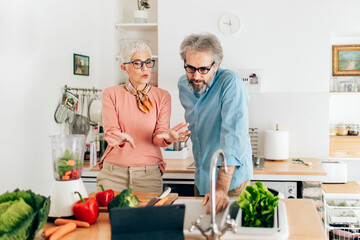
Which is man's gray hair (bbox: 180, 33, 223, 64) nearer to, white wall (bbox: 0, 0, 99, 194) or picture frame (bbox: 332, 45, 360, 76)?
white wall (bbox: 0, 0, 99, 194)

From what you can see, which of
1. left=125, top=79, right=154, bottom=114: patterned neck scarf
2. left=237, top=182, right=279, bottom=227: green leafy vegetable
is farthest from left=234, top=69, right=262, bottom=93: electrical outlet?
left=237, top=182, right=279, bottom=227: green leafy vegetable

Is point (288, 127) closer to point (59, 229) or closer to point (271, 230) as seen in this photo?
point (271, 230)

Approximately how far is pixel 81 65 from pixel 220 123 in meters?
1.70

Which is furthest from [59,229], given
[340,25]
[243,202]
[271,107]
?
[340,25]

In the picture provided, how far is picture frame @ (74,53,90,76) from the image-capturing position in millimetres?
3090

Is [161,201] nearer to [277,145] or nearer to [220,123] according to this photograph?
[220,123]

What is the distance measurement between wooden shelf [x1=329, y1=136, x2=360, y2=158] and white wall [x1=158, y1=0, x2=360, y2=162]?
285mm

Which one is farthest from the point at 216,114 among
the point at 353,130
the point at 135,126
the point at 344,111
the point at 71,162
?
the point at 344,111

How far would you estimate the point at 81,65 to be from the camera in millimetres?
3182

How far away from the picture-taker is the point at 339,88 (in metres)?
3.60

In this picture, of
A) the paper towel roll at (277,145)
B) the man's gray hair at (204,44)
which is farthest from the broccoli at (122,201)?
the paper towel roll at (277,145)

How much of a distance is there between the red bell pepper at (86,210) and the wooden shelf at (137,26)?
7.46 ft

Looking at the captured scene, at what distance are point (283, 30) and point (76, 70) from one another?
176 centimetres

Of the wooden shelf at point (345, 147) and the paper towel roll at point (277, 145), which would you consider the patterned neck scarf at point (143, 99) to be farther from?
the wooden shelf at point (345, 147)
